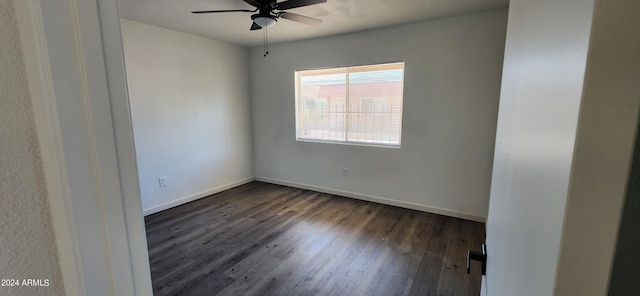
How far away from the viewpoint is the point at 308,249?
253cm

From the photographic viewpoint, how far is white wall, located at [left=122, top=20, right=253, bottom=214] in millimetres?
3191

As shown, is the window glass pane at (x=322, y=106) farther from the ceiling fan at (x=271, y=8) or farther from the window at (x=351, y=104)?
the ceiling fan at (x=271, y=8)

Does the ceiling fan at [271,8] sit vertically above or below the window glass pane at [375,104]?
A: above

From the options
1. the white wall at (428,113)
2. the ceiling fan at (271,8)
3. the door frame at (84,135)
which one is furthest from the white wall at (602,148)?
the white wall at (428,113)

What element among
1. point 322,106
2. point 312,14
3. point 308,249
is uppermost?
Answer: point 312,14

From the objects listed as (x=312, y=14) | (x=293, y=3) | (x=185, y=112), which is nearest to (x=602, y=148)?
(x=293, y=3)

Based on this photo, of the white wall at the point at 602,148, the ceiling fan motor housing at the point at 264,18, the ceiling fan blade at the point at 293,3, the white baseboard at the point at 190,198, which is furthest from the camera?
the white baseboard at the point at 190,198

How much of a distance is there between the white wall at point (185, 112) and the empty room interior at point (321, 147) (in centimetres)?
3

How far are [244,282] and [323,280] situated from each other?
631 mm

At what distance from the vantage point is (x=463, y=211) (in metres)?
3.16

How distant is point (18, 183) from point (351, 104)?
142 inches

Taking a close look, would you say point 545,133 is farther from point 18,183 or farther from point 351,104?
point 351,104

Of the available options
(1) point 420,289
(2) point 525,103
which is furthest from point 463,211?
(2) point 525,103

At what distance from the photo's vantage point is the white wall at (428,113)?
9.44 feet
